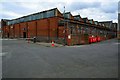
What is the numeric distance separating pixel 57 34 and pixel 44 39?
204 inches

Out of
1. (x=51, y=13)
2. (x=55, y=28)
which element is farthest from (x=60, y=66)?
(x=51, y=13)

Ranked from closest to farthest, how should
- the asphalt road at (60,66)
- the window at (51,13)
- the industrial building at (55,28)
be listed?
the asphalt road at (60,66)
the industrial building at (55,28)
the window at (51,13)

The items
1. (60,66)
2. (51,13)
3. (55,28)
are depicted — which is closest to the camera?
(60,66)

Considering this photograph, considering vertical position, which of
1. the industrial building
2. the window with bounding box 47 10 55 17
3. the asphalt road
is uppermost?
the window with bounding box 47 10 55 17

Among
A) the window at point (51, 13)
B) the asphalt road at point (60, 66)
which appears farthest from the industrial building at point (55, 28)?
the asphalt road at point (60, 66)

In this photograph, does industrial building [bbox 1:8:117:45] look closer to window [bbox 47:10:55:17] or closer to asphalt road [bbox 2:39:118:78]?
window [bbox 47:10:55:17]

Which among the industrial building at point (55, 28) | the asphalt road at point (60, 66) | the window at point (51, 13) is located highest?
the window at point (51, 13)

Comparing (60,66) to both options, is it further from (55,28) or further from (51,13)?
(51,13)

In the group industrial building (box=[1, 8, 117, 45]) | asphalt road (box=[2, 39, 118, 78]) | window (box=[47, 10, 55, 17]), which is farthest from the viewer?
window (box=[47, 10, 55, 17])

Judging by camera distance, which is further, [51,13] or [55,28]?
[51,13]

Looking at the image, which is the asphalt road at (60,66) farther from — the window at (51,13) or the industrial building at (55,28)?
the window at (51,13)

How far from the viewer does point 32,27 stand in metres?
49.8

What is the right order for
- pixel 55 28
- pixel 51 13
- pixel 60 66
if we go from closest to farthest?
pixel 60 66
pixel 55 28
pixel 51 13

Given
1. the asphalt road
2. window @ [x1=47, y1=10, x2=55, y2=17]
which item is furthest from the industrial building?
the asphalt road
